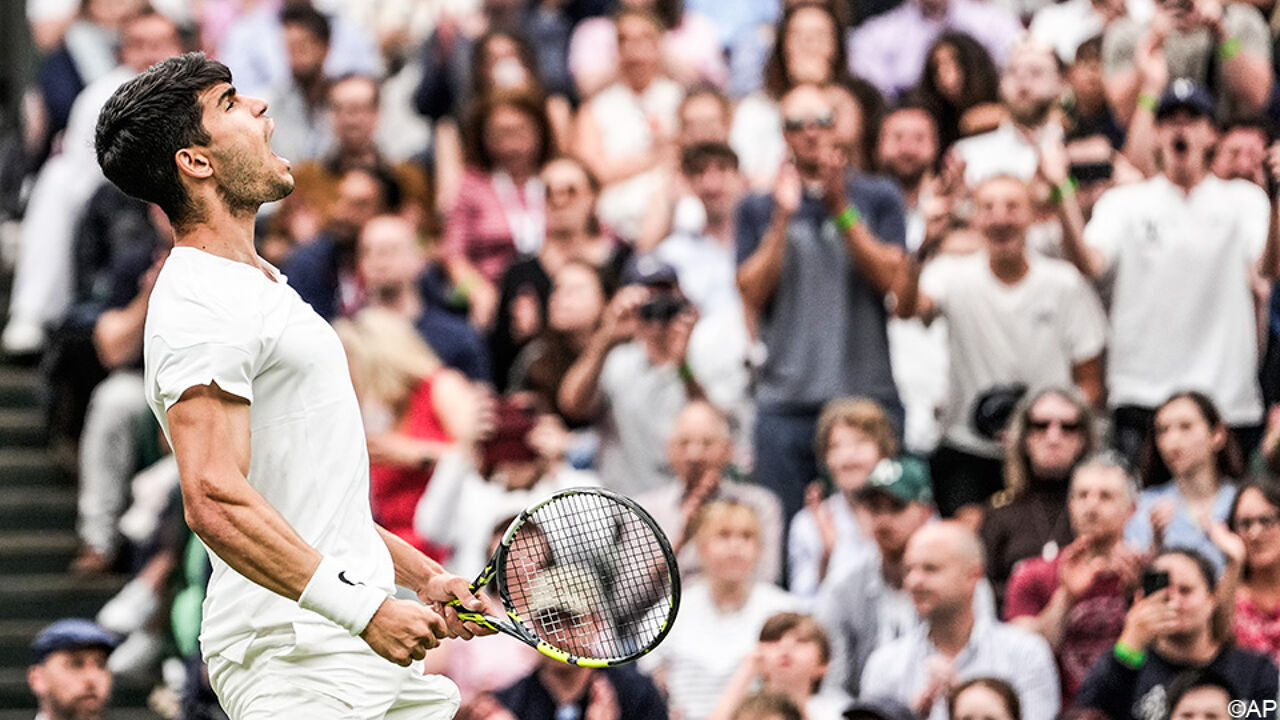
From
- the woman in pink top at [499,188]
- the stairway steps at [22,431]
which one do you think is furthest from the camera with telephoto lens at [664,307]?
the stairway steps at [22,431]

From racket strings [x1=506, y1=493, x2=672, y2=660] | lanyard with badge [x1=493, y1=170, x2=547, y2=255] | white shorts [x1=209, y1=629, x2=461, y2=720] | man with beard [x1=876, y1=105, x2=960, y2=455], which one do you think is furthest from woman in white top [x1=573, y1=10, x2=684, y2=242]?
white shorts [x1=209, y1=629, x2=461, y2=720]

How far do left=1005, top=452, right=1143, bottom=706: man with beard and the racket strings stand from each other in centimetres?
281

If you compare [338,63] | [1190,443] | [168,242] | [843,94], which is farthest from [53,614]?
[1190,443]

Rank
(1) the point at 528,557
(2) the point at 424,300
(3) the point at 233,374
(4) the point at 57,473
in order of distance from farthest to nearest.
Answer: (4) the point at 57,473, (2) the point at 424,300, (1) the point at 528,557, (3) the point at 233,374

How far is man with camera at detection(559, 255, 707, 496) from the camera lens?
8.34 metres

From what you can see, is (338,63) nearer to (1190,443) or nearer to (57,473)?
(57,473)

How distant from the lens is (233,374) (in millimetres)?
3893

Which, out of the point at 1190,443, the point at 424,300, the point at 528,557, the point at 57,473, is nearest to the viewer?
the point at 528,557

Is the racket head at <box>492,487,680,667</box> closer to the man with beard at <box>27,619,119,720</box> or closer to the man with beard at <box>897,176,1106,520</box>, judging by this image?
the man with beard at <box>27,619,119,720</box>

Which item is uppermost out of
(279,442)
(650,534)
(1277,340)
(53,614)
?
(279,442)

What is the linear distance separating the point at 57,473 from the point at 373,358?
8.26 feet

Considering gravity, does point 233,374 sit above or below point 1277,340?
above

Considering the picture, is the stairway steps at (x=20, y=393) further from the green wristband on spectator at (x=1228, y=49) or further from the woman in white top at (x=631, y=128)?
the green wristband on spectator at (x=1228, y=49)

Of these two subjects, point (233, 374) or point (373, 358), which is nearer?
point (233, 374)
